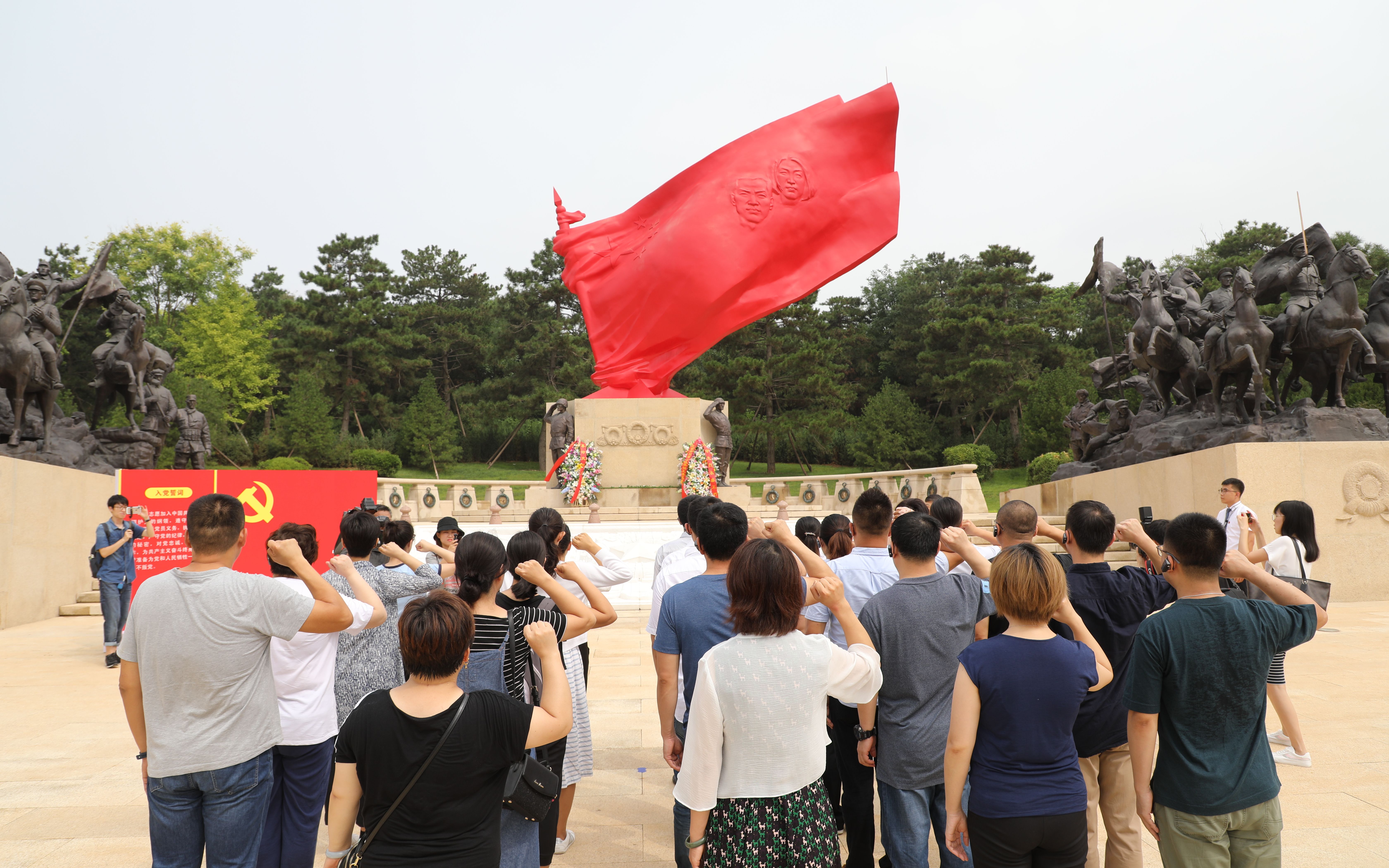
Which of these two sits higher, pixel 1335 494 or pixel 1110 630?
pixel 1110 630

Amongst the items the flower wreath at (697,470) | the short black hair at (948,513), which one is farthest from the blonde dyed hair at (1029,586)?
the flower wreath at (697,470)

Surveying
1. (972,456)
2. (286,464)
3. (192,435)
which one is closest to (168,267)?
(286,464)

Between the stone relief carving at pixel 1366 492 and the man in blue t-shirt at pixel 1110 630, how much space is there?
1119 cm

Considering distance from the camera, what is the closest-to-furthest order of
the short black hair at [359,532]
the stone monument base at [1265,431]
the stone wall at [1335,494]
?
the short black hair at [359,532]
the stone wall at [1335,494]
the stone monument base at [1265,431]

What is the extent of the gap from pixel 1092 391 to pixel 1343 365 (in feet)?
67.4

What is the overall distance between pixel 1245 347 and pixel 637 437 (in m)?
10.6

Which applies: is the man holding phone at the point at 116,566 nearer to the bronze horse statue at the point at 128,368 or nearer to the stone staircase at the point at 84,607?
the stone staircase at the point at 84,607

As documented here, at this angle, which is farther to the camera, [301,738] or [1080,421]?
[1080,421]

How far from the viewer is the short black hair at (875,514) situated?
10.2 ft

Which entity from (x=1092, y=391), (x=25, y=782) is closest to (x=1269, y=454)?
(x=25, y=782)

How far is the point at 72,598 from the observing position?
11680mm

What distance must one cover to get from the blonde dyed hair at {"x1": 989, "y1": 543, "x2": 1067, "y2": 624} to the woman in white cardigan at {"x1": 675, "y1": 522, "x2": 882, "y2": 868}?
0.47 m

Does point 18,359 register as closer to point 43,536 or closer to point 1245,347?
point 43,536

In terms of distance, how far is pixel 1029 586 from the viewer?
7.13 ft
